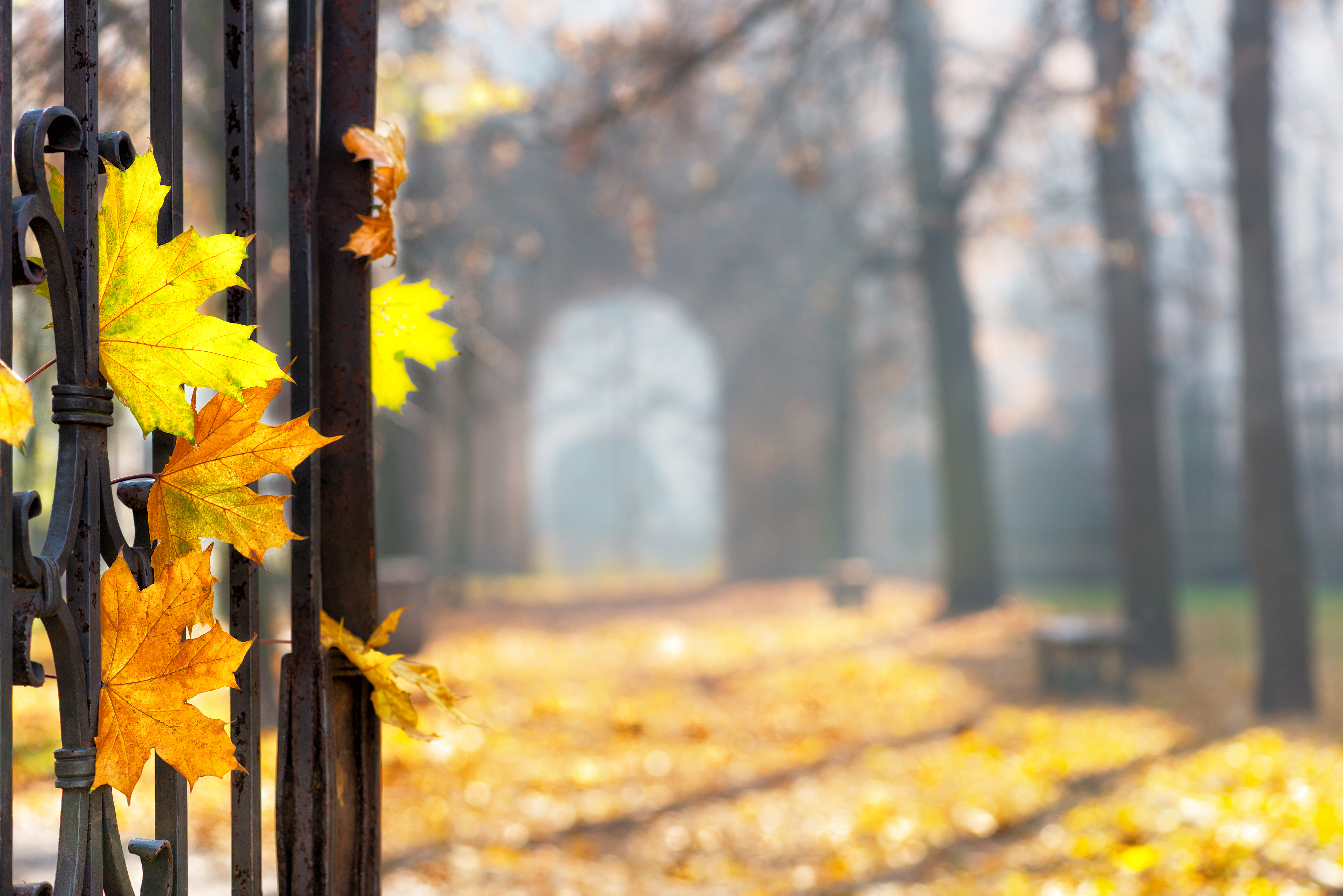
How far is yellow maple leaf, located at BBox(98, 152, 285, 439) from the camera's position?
79cm

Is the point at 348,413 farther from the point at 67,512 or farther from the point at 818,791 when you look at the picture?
the point at 818,791

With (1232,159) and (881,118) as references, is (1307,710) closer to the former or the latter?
(1232,159)

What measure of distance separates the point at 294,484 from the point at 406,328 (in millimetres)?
212

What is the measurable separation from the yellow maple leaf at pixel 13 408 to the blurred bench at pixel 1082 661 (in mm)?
8968

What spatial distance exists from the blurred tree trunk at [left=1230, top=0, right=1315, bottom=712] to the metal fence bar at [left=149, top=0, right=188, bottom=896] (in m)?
7.97

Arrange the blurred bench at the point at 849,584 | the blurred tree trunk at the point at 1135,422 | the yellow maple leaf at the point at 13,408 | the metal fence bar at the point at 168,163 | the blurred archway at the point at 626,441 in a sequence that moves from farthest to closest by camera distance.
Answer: the blurred archway at the point at 626,441
the blurred bench at the point at 849,584
the blurred tree trunk at the point at 1135,422
the metal fence bar at the point at 168,163
the yellow maple leaf at the point at 13,408

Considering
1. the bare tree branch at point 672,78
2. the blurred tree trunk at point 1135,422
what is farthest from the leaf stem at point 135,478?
the blurred tree trunk at point 1135,422

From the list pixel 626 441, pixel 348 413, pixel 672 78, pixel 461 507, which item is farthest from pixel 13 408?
pixel 626 441

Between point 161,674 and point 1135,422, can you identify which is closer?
point 161,674

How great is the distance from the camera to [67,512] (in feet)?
2.63

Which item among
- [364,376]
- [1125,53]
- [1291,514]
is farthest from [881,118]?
[364,376]

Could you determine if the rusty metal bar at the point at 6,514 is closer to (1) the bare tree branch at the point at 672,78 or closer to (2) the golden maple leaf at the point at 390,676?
(2) the golden maple leaf at the point at 390,676

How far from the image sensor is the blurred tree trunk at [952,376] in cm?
1340

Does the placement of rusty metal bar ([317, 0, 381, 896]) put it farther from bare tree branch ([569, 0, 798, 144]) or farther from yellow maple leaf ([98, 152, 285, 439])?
bare tree branch ([569, 0, 798, 144])
